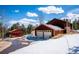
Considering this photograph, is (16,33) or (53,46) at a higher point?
(16,33)

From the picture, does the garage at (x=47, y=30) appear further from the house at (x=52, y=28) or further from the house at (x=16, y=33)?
the house at (x=16, y=33)

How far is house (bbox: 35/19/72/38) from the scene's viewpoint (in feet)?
6.59

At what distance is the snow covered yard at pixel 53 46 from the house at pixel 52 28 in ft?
0.17

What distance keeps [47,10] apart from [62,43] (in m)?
0.31

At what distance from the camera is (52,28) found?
203cm

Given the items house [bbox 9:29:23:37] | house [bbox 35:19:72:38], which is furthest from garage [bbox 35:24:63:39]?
house [bbox 9:29:23:37]

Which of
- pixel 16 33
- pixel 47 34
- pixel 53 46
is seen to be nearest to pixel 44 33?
pixel 47 34

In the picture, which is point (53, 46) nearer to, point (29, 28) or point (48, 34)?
point (48, 34)

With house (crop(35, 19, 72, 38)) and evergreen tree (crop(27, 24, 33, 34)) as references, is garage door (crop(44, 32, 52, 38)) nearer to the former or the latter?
house (crop(35, 19, 72, 38))

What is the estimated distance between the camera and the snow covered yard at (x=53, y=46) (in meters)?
Result: 1.98

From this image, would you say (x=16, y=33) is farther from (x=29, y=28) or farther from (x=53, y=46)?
(x=53, y=46)

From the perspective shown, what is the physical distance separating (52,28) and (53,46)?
0.16 metres

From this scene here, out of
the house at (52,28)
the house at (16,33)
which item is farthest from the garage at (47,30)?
the house at (16,33)
